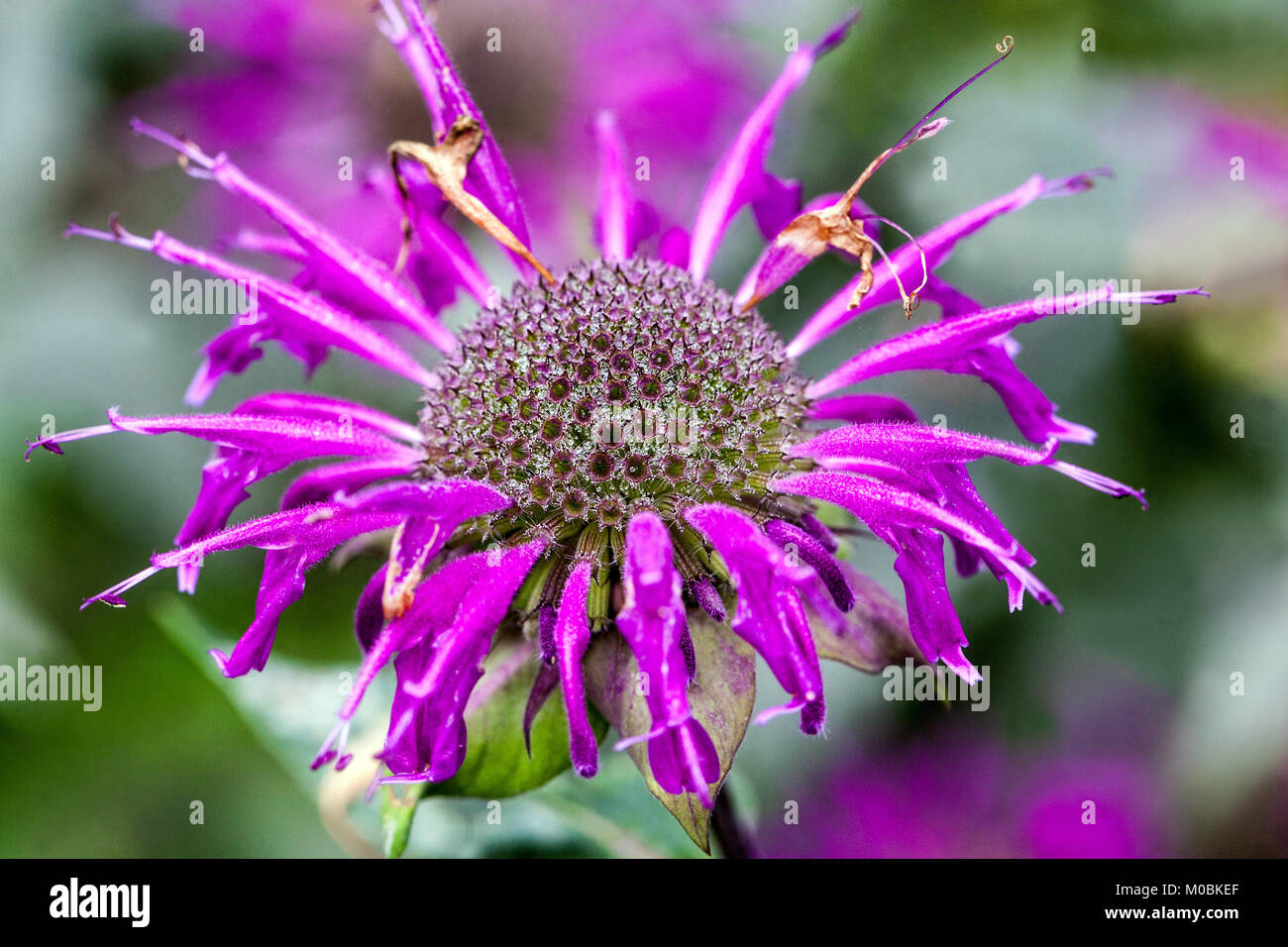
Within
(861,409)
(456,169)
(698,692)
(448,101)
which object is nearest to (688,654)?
(698,692)

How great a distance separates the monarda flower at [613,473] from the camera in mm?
1001

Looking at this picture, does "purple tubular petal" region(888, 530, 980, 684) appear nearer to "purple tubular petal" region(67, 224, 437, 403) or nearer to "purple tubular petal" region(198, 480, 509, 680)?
"purple tubular petal" region(198, 480, 509, 680)

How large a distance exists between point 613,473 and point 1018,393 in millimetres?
454

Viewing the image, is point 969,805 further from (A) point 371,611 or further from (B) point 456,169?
(B) point 456,169

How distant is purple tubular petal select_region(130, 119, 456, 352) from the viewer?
51.4 inches

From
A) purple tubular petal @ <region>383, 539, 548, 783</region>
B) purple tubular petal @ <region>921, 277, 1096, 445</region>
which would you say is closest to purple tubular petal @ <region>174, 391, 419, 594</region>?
purple tubular petal @ <region>383, 539, 548, 783</region>

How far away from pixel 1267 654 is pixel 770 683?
77 centimetres

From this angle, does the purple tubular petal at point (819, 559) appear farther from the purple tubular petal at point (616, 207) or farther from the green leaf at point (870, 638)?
the purple tubular petal at point (616, 207)

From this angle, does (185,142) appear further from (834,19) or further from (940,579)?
(834,19)

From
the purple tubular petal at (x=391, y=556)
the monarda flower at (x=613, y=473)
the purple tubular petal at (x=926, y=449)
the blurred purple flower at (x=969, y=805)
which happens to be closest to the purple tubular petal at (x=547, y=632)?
the monarda flower at (x=613, y=473)

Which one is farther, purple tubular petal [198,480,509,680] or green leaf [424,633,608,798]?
green leaf [424,633,608,798]

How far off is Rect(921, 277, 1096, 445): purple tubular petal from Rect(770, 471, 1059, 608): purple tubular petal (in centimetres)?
15
